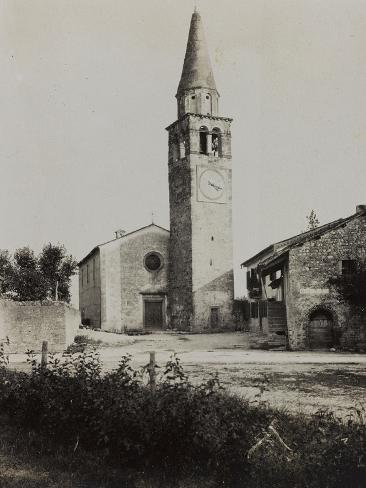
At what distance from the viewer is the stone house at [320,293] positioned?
23047 mm

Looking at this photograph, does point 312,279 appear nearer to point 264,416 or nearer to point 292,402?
point 292,402

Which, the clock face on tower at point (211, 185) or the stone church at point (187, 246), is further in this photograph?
the clock face on tower at point (211, 185)

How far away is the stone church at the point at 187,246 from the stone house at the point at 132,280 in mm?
67

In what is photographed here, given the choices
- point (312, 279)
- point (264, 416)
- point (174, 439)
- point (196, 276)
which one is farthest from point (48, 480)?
point (196, 276)

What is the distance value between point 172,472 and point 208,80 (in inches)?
1363

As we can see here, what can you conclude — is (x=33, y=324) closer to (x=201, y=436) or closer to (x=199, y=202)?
(x=201, y=436)

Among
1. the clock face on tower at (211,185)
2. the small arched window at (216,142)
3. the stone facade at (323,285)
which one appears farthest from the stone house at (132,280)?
the stone facade at (323,285)

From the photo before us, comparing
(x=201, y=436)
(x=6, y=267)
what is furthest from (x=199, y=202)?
(x=201, y=436)

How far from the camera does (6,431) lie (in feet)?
27.6

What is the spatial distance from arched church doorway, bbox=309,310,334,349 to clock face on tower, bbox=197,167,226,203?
614 inches

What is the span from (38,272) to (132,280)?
11805 mm

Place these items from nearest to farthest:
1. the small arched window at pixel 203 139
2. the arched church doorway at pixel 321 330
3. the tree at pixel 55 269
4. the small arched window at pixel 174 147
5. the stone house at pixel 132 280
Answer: the arched church doorway at pixel 321 330 → the stone house at pixel 132 280 → the small arched window at pixel 203 139 → the small arched window at pixel 174 147 → the tree at pixel 55 269

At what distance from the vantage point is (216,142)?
127 ft

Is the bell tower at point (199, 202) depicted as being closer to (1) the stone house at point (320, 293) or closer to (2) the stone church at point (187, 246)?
(2) the stone church at point (187, 246)
